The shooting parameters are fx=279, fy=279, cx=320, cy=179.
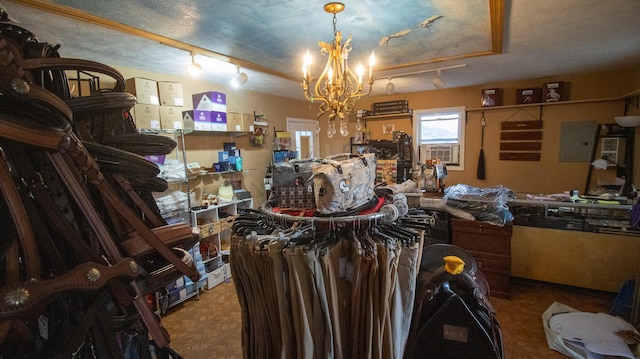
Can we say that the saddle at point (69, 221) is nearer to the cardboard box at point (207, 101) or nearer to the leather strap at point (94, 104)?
the leather strap at point (94, 104)

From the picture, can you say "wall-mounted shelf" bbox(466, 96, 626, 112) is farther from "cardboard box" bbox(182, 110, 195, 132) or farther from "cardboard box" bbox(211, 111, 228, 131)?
"cardboard box" bbox(182, 110, 195, 132)

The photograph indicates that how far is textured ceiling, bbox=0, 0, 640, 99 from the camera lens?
1.83 metres

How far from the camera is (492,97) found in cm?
455

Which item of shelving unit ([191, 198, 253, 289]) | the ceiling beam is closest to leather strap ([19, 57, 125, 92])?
the ceiling beam

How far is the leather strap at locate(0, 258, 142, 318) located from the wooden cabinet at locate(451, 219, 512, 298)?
3037 mm

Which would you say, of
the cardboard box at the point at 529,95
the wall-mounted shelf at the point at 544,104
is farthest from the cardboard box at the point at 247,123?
the cardboard box at the point at 529,95

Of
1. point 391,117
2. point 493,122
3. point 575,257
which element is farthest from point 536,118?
point 575,257

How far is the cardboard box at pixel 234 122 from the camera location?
11.9ft

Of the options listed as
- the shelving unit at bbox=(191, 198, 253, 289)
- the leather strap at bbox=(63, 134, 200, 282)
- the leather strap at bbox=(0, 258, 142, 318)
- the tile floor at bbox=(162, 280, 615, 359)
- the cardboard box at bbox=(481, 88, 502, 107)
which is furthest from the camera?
the cardboard box at bbox=(481, 88, 502, 107)

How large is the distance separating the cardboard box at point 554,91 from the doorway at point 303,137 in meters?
3.79

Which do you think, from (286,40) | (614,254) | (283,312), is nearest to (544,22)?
(286,40)

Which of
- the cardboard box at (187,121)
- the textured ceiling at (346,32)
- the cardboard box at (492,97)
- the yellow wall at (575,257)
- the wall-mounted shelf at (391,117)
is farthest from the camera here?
the wall-mounted shelf at (391,117)

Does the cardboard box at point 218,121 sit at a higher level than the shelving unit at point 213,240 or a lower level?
higher

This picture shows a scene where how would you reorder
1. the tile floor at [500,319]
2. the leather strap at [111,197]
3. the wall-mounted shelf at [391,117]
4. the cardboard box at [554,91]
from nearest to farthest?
the leather strap at [111,197]
the tile floor at [500,319]
the cardboard box at [554,91]
the wall-mounted shelf at [391,117]
